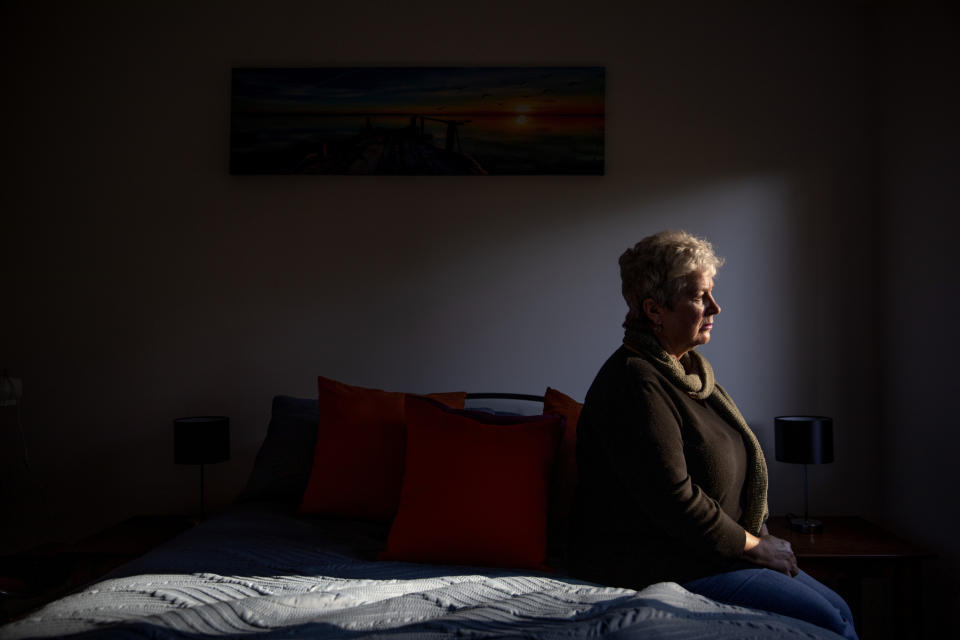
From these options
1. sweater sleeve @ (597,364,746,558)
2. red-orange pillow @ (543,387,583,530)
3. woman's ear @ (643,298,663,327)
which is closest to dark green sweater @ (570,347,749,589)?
sweater sleeve @ (597,364,746,558)

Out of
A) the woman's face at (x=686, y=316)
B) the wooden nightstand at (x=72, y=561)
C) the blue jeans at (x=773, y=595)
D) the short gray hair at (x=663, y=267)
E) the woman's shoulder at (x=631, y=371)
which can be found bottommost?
the wooden nightstand at (x=72, y=561)

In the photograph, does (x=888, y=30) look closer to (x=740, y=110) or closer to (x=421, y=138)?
(x=740, y=110)

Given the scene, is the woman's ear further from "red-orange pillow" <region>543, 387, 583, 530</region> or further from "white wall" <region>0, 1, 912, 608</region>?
"white wall" <region>0, 1, 912, 608</region>

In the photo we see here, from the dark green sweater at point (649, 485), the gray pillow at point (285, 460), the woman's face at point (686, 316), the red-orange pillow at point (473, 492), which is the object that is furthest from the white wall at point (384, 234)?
the dark green sweater at point (649, 485)

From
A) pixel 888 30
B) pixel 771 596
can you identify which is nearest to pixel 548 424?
pixel 771 596

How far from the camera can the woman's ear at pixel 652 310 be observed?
6.27ft

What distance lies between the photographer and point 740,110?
121 inches

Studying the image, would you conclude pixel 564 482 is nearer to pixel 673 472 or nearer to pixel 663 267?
pixel 673 472

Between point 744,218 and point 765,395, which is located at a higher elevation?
point 744,218

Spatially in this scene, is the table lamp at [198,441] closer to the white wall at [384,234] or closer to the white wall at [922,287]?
the white wall at [384,234]

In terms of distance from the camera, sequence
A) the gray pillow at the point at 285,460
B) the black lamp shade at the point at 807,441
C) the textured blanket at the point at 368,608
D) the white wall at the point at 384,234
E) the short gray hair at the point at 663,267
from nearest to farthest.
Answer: the textured blanket at the point at 368,608 < the short gray hair at the point at 663,267 < the gray pillow at the point at 285,460 < the black lamp shade at the point at 807,441 < the white wall at the point at 384,234

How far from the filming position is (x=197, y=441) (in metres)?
2.72

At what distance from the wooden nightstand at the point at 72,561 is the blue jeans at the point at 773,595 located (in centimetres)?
198

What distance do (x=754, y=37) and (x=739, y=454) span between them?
82.7 inches
